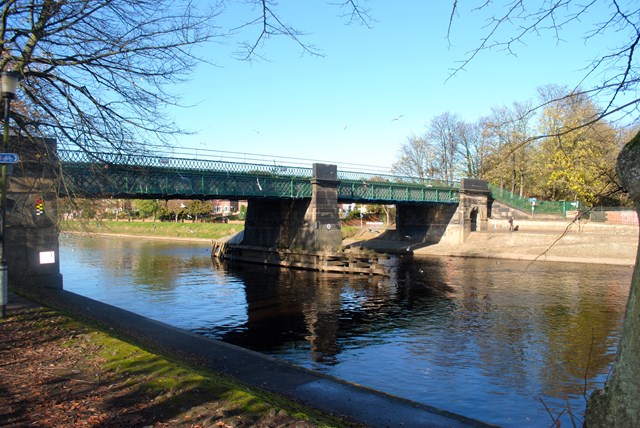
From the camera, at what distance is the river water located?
11.8 m

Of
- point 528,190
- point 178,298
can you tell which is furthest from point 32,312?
point 528,190

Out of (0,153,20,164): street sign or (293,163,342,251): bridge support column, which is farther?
(293,163,342,251): bridge support column

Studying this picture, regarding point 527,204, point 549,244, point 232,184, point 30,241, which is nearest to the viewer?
point 30,241

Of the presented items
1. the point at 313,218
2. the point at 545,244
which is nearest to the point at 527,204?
the point at 545,244

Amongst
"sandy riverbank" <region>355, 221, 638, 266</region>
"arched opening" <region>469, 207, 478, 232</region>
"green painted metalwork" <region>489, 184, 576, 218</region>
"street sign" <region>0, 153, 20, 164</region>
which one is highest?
"street sign" <region>0, 153, 20, 164</region>

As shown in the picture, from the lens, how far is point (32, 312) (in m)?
11.6

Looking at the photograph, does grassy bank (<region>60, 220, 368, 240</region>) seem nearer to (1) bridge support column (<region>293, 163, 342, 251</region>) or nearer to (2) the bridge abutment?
(2) the bridge abutment

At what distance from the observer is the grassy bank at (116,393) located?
5.77 m

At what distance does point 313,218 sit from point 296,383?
94.8ft

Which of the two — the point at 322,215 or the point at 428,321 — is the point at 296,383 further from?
the point at 322,215

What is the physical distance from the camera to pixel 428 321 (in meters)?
19.5

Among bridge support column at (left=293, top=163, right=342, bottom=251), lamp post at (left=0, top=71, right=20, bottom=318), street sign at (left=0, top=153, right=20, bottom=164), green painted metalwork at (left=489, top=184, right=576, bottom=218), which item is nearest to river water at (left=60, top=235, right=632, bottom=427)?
bridge support column at (left=293, top=163, right=342, bottom=251)

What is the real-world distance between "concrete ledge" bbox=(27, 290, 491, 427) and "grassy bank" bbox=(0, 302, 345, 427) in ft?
3.90

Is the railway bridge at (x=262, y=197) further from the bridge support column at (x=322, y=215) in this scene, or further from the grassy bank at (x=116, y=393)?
A: the grassy bank at (x=116, y=393)
